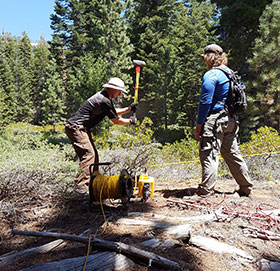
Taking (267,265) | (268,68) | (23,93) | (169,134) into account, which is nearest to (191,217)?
(267,265)

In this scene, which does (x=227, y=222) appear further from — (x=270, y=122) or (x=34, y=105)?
(x=34, y=105)

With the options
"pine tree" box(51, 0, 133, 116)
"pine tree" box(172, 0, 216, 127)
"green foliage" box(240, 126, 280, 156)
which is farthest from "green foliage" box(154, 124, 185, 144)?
"green foliage" box(240, 126, 280, 156)

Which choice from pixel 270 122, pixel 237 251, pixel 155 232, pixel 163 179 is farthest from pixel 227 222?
pixel 270 122

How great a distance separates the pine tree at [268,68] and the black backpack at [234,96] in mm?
9370

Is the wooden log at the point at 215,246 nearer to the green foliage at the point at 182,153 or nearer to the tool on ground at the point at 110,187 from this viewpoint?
the tool on ground at the point at 110,187

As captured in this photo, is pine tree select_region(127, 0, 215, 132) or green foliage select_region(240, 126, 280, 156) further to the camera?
pine tree select_region(127, 0, 215, 132)

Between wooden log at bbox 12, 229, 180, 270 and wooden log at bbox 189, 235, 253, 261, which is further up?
wooden log at bbox 12, 229, 180, 270

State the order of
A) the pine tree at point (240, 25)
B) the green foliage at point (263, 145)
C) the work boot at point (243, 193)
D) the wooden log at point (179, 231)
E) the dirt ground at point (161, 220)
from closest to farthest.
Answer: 1. the dirt ground at point (161, 220)
2. the wooden log at point (179, 231)
3. the work boot at point (243, 193)
4. the green foliage at point (263, 145)
5. the pine tree at point (240, 25)

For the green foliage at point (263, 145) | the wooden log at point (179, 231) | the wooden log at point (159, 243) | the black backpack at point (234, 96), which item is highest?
the black backpack at point (234, 96)

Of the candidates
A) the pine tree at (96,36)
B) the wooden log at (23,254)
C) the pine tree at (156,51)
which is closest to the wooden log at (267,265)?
the wooden log at (23,254)

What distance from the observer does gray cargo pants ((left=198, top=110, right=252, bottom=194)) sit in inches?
147

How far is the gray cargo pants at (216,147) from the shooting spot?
374cm

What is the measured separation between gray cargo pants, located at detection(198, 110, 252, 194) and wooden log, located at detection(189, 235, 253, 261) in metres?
1.30

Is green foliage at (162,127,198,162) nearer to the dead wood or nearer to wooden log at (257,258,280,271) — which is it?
the dead wood
